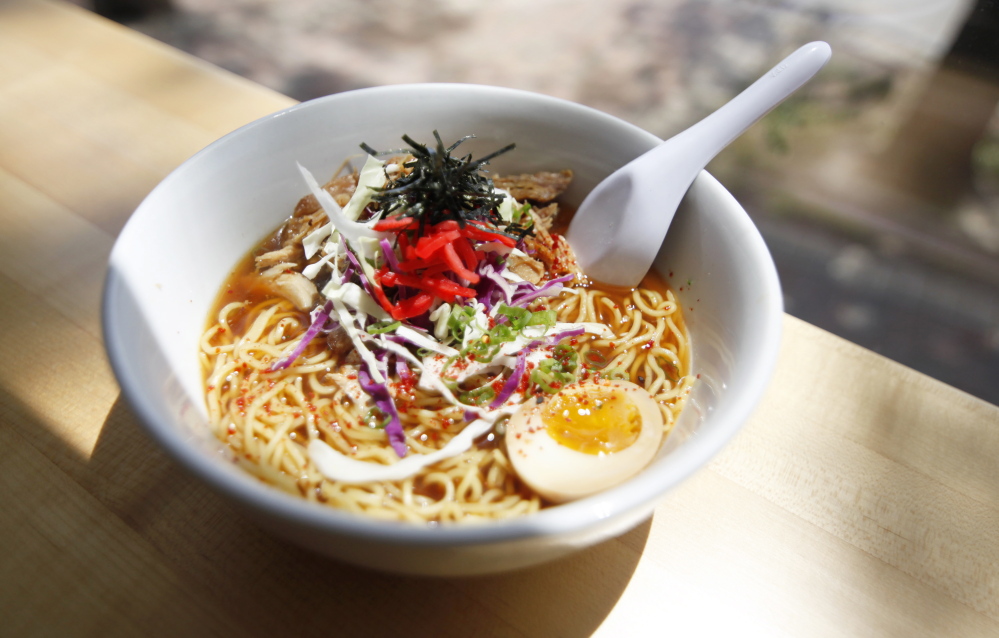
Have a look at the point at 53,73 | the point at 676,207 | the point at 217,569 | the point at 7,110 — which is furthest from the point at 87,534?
the point at 53,73

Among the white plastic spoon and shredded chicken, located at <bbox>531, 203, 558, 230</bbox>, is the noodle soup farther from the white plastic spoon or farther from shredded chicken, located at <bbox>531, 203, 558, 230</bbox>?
the white plastic spoon

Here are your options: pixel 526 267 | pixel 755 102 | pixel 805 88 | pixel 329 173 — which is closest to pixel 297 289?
pixel 329 173

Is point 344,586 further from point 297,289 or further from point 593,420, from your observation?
point 297,289

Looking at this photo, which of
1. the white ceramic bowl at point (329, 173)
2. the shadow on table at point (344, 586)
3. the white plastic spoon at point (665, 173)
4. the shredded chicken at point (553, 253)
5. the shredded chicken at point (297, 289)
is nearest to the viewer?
the white ceramic bowl at point (329, 173)

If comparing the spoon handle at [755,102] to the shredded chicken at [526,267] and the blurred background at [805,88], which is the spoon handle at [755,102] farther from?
the blurred background at [805,88]

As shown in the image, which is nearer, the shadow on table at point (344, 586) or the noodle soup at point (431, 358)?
the shadow on table at point (344, 586)

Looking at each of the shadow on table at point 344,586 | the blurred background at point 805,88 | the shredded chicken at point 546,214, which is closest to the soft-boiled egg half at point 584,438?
the shadow on table at point 344,586
